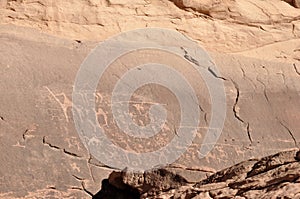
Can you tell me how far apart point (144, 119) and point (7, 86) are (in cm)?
99

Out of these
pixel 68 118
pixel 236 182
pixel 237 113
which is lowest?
pixel 237 113

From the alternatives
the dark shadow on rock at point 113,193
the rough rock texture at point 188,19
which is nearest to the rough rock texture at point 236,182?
the dark shadow on rock at point 113,193

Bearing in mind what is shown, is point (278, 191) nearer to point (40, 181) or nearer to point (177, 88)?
point (40, 181)

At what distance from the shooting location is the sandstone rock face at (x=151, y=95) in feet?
12.4

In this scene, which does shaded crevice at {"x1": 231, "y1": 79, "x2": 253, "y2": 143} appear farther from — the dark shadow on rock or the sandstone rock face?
the dark shadow on rock

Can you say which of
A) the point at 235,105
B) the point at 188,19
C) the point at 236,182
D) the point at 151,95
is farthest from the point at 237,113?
the point at 236,182

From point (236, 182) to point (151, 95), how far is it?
1838 mm

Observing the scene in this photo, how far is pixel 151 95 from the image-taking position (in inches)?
195

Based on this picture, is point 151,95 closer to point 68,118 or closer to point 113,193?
point 68,118

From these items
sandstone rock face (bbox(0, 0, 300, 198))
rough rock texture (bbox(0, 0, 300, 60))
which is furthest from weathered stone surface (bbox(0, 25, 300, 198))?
rough rock texture (bbox(0, 0, 300, 60))

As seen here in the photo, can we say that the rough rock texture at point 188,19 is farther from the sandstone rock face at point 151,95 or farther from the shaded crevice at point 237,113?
the shaded crevice at point 237,113

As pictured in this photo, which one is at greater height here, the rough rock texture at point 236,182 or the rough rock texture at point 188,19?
the rough rock texture at point 236,182

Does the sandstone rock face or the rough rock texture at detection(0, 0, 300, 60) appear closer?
the sandstone rock face

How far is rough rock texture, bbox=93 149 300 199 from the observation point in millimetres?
2996
